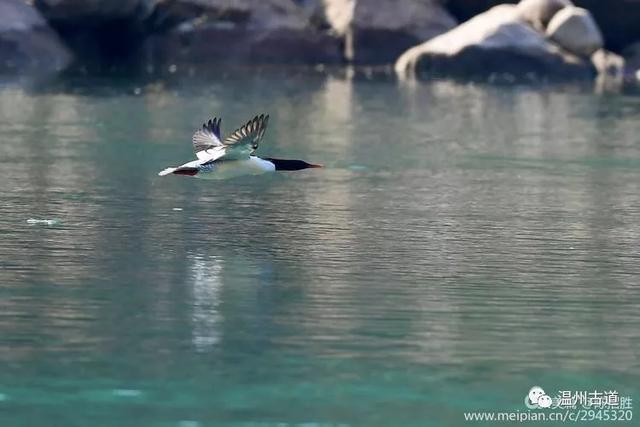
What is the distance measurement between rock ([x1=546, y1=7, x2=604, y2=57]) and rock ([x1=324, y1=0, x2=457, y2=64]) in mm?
4325

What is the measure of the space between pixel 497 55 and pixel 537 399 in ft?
102

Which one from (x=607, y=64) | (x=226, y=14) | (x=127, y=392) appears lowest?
(x=127, y=392)

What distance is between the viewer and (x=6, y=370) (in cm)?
936

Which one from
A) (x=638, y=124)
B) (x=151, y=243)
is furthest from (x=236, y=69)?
(x=151, y=243)

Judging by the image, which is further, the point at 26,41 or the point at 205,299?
the point at 26,41

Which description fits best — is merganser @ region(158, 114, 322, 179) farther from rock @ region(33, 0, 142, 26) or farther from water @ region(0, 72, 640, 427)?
rock @ region(33, 0, 142, 26)

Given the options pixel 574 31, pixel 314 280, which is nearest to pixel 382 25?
pixel 574 31

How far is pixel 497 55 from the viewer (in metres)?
39.7

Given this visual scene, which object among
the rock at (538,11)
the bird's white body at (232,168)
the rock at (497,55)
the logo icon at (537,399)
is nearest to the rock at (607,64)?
the rock at (497,55)

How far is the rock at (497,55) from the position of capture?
3956cm

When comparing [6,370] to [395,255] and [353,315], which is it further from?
[395,255]

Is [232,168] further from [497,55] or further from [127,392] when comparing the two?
[497,55]

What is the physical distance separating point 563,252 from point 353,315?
3.24 meters

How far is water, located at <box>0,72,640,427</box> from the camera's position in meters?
9.12
